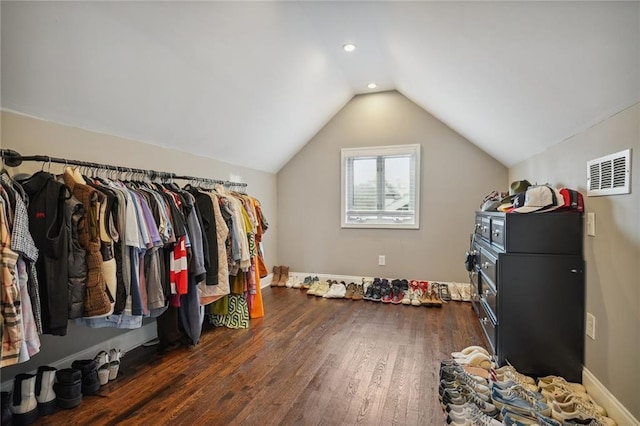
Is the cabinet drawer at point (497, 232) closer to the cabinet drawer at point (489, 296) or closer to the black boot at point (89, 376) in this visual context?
the cabinet drawer at point (489, 296)

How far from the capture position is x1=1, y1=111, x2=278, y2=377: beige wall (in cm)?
189

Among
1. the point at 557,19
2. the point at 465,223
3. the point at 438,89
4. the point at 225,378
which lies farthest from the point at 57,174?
the point at 465,223

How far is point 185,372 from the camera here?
7.36ft

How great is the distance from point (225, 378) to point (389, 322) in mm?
1744

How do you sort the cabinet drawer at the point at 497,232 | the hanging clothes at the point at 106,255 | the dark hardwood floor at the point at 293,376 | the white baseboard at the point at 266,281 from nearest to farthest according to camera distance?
1. the hanging clothes at the point at 106,255
2. the dark hardwood floor at the point at 293,376
3. the cabinet drawer at the point at 497,232
4. the white baseboard at the point at 266,281

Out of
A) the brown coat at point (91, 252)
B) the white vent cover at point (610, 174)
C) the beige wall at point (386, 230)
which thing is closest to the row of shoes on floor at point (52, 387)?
the brown coat at point (91, 252)

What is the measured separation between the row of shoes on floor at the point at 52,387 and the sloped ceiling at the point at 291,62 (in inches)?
62.5

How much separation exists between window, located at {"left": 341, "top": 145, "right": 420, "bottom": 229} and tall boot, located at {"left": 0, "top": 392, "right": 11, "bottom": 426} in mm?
3774

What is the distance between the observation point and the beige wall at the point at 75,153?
6.20 ft

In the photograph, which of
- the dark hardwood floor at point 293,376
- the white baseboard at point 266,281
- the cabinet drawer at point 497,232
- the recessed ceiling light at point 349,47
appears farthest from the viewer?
the white baseboard at point 266,281

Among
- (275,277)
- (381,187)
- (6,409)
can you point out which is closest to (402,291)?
(381,187)

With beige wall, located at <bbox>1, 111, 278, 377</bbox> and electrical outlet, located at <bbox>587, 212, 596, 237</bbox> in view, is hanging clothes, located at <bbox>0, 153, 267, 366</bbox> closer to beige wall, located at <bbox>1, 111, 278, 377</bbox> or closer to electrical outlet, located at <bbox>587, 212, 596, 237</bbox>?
beige wall, located at <bbox>1, 111, 278, 377</bbox>

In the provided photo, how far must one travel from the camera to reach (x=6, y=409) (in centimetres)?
165

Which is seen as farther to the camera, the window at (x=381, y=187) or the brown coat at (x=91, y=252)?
the window at (x=381, y=187)
